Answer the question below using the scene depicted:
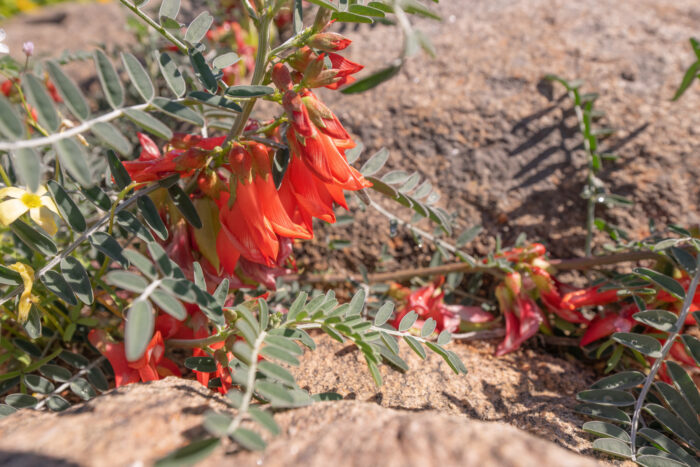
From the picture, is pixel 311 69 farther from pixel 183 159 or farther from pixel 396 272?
pixel 396 272

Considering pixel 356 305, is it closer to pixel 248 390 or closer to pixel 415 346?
pixel 415 346

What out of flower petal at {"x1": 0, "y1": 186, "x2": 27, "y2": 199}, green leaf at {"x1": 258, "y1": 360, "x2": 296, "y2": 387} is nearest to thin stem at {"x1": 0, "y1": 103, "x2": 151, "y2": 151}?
flower petal at {"x1": 0, "y1": 186, "x2": 27, "y2": 199}

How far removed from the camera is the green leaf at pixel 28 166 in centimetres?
71

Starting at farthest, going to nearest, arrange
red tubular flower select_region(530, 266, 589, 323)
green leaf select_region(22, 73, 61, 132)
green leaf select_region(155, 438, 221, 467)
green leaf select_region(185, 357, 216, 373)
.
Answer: red tubular flower select_region(530, 266, 589, 323) → green leaf select_region(185, 357, 216, 373) → green leaf select_region(22, 73, 61, 132) → green leaf select_region(155, 438, 221, 467)

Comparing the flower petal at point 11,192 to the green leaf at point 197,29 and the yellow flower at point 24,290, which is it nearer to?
the yellow flower at point 24,290

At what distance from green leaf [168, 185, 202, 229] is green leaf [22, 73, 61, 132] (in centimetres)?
35

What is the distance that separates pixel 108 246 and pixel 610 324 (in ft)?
3.93

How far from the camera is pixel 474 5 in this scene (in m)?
2.36

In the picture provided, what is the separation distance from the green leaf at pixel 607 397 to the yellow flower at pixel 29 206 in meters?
1.18

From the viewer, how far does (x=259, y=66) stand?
96 centimetres

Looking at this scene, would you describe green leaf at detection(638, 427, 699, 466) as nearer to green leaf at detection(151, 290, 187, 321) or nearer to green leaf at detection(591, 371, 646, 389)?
green leaf at detection(591, 371, 646, 389)

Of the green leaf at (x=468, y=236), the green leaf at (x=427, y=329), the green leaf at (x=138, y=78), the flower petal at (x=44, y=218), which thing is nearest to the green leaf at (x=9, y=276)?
the flower petal at (x=44, y=218)

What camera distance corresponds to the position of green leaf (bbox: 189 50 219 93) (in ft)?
3.18

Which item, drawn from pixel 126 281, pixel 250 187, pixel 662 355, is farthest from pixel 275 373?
pixel 662 355
